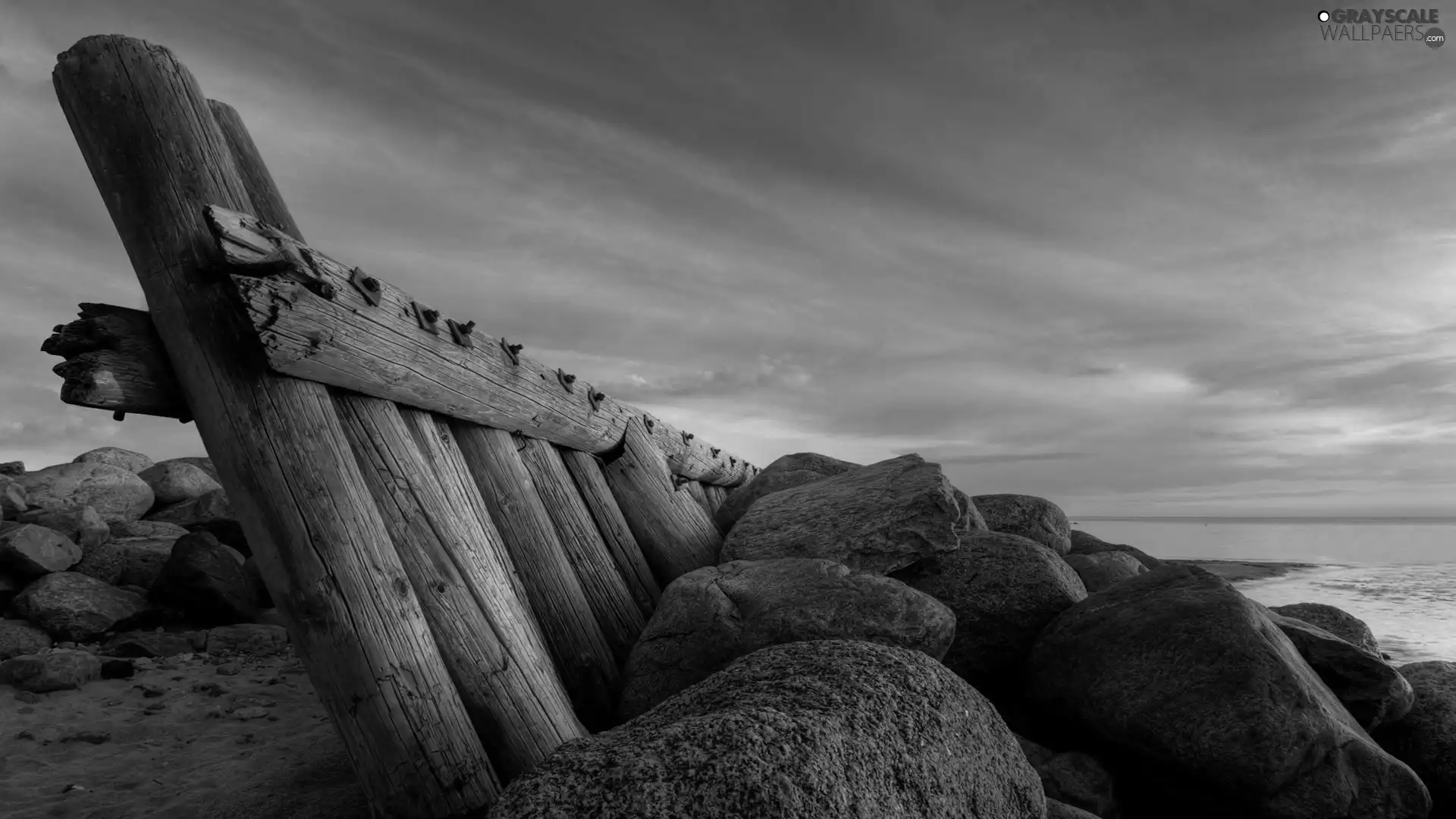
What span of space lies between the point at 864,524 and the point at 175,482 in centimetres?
1402

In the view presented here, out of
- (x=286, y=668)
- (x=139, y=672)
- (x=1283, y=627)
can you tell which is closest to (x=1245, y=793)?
(x=1283, y=627)

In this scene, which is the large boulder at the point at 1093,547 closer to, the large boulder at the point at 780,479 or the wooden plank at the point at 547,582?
the large boulder at the point at 780,479

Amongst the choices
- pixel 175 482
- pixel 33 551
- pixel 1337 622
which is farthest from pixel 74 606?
pixel 1337 622

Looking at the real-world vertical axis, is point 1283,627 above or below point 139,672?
above

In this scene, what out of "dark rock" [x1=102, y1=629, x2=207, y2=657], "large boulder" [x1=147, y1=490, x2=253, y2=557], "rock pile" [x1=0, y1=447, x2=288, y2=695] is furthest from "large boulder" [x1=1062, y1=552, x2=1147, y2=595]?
"large boulder" [x1=147, y1=490, x2=253, y2=557]

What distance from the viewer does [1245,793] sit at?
15.7ft

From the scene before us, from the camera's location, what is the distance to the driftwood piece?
3746 millimetres

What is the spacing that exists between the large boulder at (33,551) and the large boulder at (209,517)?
1416mm

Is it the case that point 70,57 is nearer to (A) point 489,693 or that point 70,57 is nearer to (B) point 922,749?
(A) point 489,693

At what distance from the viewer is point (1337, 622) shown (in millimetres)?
8781

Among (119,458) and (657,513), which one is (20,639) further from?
(119,458)

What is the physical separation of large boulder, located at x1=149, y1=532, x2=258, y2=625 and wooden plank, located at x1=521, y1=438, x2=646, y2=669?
20.1 feet

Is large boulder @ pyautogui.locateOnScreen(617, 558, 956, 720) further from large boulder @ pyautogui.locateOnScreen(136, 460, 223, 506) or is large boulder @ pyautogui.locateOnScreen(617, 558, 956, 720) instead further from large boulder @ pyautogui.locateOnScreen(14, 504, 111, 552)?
large boulder @ pyautogui.locateOnScreen(136, 460, 223, 506)

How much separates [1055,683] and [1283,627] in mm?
2393
